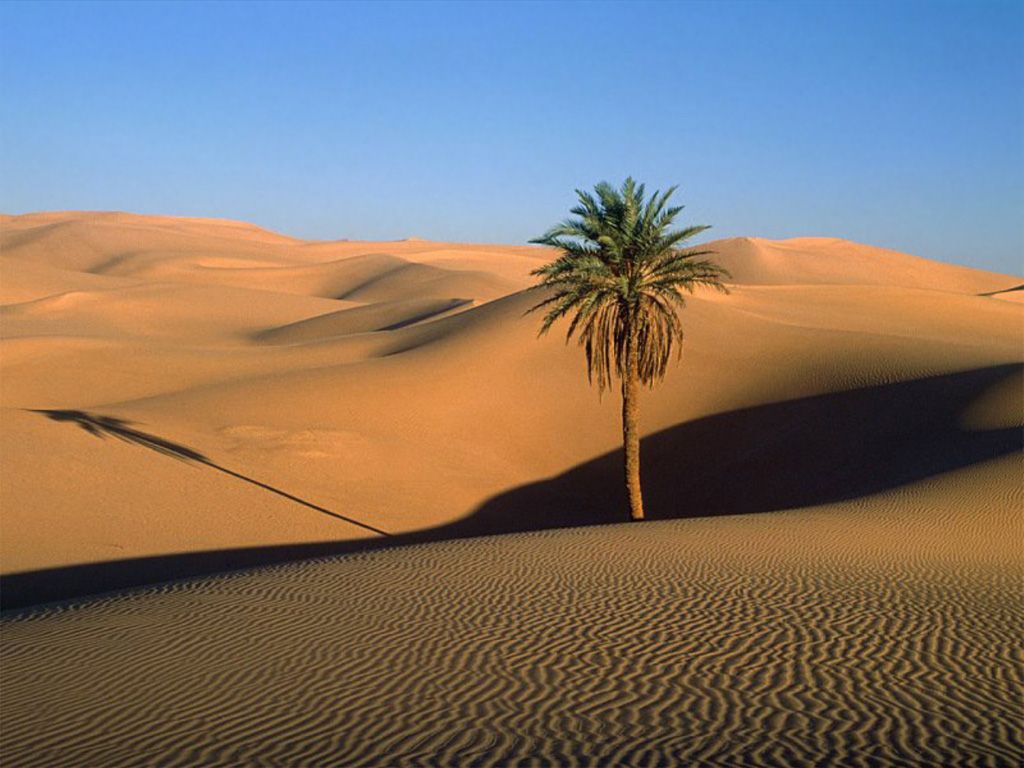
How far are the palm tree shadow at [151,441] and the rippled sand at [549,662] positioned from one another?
307 inches

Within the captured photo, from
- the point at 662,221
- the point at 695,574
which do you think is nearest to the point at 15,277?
the point at 662,221

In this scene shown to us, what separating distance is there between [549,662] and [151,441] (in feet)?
61.4

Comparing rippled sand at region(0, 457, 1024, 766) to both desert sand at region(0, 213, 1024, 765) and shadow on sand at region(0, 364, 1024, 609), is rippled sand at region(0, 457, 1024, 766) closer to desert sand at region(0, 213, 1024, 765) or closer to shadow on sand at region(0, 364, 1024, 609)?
desert sand at region(0, 213, 1024, 765)

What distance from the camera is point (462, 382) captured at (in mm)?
33375

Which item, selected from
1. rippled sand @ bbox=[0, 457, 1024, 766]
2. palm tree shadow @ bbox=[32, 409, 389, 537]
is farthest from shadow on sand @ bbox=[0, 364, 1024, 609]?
rippled sand @ bbox=[0, 457, 1024, 766]

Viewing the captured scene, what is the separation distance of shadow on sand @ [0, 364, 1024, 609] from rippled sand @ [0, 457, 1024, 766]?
625 centimetres

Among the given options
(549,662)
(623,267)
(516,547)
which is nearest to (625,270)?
(623,267)

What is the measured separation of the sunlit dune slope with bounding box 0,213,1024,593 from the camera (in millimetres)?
21172

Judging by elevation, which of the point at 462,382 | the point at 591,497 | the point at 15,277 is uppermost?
the point at 15,277

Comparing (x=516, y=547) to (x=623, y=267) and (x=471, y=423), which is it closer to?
(x=623, y=267)

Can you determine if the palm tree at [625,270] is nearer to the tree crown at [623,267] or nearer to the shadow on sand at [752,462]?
the tree crown at [623,267]

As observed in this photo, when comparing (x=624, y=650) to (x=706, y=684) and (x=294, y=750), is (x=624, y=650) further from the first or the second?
(x=294, y=750)

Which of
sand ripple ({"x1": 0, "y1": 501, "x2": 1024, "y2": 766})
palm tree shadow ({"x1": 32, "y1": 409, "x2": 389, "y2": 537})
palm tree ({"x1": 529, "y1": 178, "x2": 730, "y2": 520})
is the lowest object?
sand ripple ({"x1": 0, "y1": 501, "x2": 1024, "y2": 766})

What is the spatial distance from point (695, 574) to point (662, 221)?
8.72 metres
